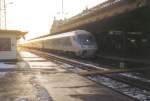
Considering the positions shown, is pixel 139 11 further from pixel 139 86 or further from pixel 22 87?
pixel 22 87

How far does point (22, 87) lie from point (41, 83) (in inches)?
63.9

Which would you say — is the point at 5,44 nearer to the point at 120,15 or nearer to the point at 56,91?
the point at 120,15

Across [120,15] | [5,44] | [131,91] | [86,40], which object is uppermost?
[120,15]

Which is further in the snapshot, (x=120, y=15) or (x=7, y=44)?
(x=7, y=44)

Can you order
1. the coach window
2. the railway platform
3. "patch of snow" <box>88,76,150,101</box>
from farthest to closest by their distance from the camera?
the coach window < "patch of snow" <box>88,76,150,101</box> < the railway platform

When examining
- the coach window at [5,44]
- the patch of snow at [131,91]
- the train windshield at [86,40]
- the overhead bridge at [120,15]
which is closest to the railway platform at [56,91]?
the patch of snow at [131,91]

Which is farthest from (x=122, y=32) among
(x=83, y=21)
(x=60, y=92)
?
(x=60, y=92)

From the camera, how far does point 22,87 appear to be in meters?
15.9

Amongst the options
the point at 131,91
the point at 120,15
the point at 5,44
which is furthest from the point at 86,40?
the point at 131,91

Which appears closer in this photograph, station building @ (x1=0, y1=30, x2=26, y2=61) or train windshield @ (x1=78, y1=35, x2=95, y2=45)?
station building @ (x1=0, y1=30, x2=26, y2=61)

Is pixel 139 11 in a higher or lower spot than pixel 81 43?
higher

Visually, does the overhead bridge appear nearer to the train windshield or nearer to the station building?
Result: the train windshield

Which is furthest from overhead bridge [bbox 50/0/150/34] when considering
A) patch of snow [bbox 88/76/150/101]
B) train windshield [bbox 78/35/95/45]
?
patch of snow [bbox 88/76/150/101]

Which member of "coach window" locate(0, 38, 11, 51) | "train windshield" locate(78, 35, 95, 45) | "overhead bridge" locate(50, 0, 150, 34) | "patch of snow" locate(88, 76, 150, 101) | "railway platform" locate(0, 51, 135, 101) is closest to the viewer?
"railway platform" locate(0, 51, 135, 101)
